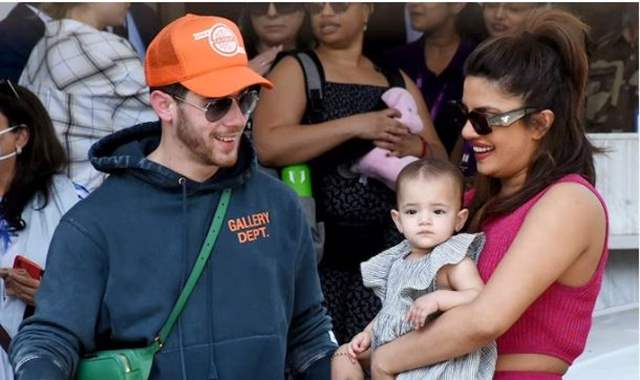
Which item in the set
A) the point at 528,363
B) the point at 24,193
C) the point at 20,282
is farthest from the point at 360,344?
the point at 24,193

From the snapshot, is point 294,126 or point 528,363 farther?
point 294,126

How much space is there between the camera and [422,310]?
2.57m

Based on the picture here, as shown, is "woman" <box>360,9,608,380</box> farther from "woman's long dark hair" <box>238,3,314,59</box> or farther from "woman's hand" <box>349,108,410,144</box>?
"woman's long dark hair" <box>238,3,314,59</box>

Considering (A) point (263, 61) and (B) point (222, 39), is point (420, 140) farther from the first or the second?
(B) point (222, 39)

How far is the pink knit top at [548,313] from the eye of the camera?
2.59 meters

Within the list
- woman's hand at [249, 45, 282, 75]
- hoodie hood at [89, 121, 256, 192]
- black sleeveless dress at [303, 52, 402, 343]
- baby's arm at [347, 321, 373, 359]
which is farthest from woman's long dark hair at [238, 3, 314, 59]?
baby's arm at [347, 321, 373, 359]

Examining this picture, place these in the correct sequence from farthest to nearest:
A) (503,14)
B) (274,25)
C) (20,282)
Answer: (503,14) → (274,25) → (20,282)

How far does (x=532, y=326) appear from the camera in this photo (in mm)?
2600

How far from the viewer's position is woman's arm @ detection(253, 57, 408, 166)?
182 inches

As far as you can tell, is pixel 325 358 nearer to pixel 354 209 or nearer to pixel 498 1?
pixel 354 209

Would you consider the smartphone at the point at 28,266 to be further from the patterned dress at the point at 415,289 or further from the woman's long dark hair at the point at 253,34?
the woman's long dark hair at the point at 253,34

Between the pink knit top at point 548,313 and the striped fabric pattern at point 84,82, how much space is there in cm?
249

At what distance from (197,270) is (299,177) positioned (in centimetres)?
192

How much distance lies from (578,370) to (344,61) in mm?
1782
